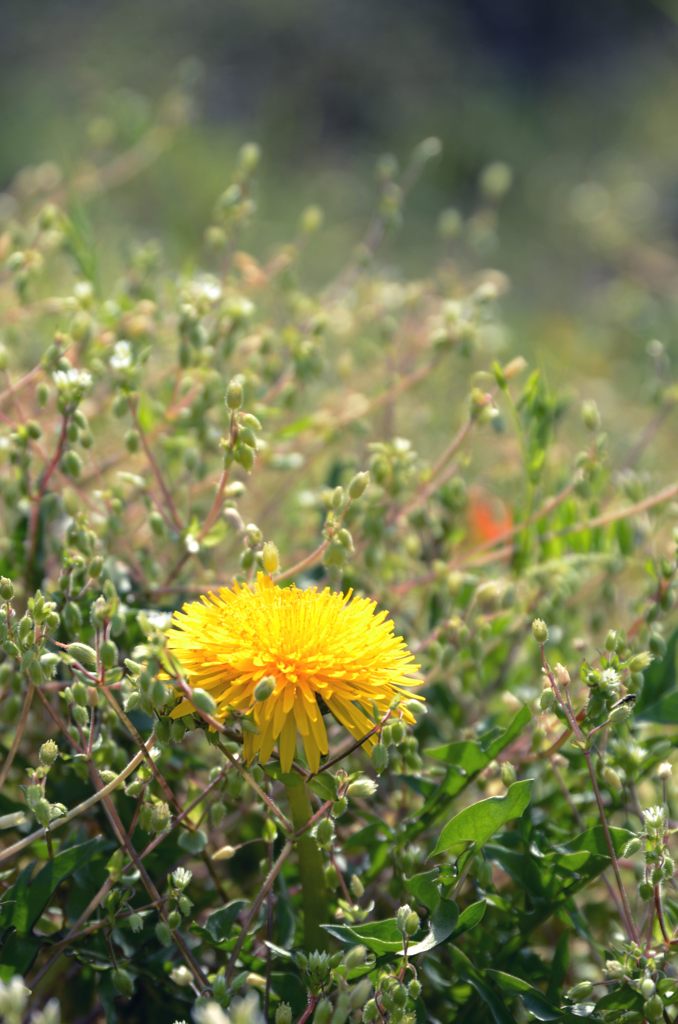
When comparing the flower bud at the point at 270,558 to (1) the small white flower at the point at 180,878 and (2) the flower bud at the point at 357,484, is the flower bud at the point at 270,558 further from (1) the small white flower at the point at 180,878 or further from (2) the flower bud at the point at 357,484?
(1) the small white flower at the point at 180,878

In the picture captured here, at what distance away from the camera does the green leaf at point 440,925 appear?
93 cm

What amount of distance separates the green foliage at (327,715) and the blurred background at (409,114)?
6.82 feet

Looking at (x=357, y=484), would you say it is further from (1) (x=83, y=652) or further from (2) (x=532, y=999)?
(2) (x=532, y=999)

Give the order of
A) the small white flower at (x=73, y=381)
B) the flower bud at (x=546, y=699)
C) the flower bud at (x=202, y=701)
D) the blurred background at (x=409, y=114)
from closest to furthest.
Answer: the flower bud at (x=202, y=701) < the flower bud at (x=546, y=699) < the small white flower at (x=73, y=381) < the blurred background at (x=409, y=114)

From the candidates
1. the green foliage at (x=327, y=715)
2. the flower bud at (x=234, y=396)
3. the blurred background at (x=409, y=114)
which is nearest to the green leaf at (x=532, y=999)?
the green foliage at (x=327, y=715)

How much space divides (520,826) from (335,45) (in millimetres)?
6453

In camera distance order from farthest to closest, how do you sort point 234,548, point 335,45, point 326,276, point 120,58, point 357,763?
1. point 335,45
2. point 120,58
3. point 326,276
4. point 234,548
5. point 357,763

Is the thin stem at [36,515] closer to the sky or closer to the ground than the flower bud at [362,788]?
closer to the ground

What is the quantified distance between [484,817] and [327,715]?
0.19m

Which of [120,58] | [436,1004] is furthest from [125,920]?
[120,58]

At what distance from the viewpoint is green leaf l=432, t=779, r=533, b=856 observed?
949mm

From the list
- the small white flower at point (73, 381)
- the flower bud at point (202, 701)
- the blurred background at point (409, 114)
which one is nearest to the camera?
the flower bud at point (202, 701)

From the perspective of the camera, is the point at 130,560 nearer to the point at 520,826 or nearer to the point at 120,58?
the point at 520,826

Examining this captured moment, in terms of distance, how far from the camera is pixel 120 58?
6109mm
